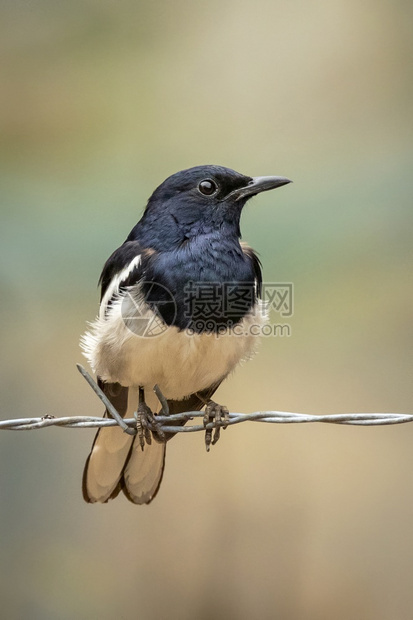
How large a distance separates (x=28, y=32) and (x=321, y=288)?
212cm

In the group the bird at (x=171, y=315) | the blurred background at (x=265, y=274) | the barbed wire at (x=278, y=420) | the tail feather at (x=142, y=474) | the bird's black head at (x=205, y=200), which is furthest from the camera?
the blurred background at (x=265, y=274)

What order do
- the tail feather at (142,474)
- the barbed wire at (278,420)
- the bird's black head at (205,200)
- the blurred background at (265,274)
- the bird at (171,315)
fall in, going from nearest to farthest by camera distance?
the barbed wire at (278,420) < the bird at (171,315) < the bird's black head at (205,200) < the tail feather at (142,474) < the blurred background at (265,274)

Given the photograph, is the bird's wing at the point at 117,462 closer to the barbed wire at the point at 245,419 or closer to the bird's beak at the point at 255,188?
the bird's beak at the point at 255,188

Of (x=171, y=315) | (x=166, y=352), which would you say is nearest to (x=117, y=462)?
(x=166, y=352)

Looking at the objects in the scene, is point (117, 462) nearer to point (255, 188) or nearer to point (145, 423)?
point (145, 423)

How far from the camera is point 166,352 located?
6.85 feet

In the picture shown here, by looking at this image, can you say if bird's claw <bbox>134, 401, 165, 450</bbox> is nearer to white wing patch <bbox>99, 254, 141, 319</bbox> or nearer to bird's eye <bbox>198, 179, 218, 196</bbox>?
white wing patch <bbox>99, 254, 141, 319</bbox>

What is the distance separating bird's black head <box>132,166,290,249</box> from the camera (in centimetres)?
227

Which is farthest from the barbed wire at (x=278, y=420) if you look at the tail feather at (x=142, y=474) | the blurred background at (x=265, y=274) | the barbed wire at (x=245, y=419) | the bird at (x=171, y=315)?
the blurred background at (x=265, y=274)

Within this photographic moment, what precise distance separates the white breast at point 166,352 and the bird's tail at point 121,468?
210 millimetres

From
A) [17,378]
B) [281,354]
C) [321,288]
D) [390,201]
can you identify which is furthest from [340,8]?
[17,378]

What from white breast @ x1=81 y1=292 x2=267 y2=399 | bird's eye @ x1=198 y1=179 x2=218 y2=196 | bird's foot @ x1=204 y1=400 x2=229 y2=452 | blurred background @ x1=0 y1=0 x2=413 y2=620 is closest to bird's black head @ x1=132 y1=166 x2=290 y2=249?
bird's eye @ x1=198 y1=179 x2=218 y2=196

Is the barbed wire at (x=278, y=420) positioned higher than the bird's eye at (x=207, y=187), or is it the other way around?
the bird's eye at (x=207, y=187)

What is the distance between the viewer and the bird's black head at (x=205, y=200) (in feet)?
7.45
